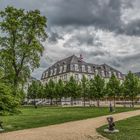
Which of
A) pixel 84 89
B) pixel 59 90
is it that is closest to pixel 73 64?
pixel 59 90

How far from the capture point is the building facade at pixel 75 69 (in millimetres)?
122500

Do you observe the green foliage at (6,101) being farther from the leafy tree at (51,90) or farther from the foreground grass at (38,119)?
the leafy tree at (51,90)

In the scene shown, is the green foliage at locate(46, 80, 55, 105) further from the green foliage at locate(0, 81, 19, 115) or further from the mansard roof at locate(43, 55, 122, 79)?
the green foliage at locate(0, 81, 19, 115)

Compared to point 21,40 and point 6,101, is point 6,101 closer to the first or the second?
point 6,101

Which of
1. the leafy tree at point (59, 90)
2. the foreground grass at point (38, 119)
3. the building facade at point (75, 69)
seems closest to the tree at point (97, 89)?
the leafy tree at point (59, 90)

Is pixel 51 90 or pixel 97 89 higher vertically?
pixel 51 90

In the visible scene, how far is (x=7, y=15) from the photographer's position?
37.1m

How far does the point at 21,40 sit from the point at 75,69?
3358 inches

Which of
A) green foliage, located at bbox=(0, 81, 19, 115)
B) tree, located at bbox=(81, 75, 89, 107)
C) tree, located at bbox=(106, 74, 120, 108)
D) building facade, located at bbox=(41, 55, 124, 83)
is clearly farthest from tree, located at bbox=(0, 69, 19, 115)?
building facade, located at bbox=(41, 55, 124, 83)

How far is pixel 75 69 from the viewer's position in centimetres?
12244

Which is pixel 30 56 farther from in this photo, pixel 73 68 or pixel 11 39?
pixel 73 68

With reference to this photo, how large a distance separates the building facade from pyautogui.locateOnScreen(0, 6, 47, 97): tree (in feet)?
272

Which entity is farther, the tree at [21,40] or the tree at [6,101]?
the tree at [21,40]

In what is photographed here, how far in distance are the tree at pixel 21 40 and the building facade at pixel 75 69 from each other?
83054 mm
